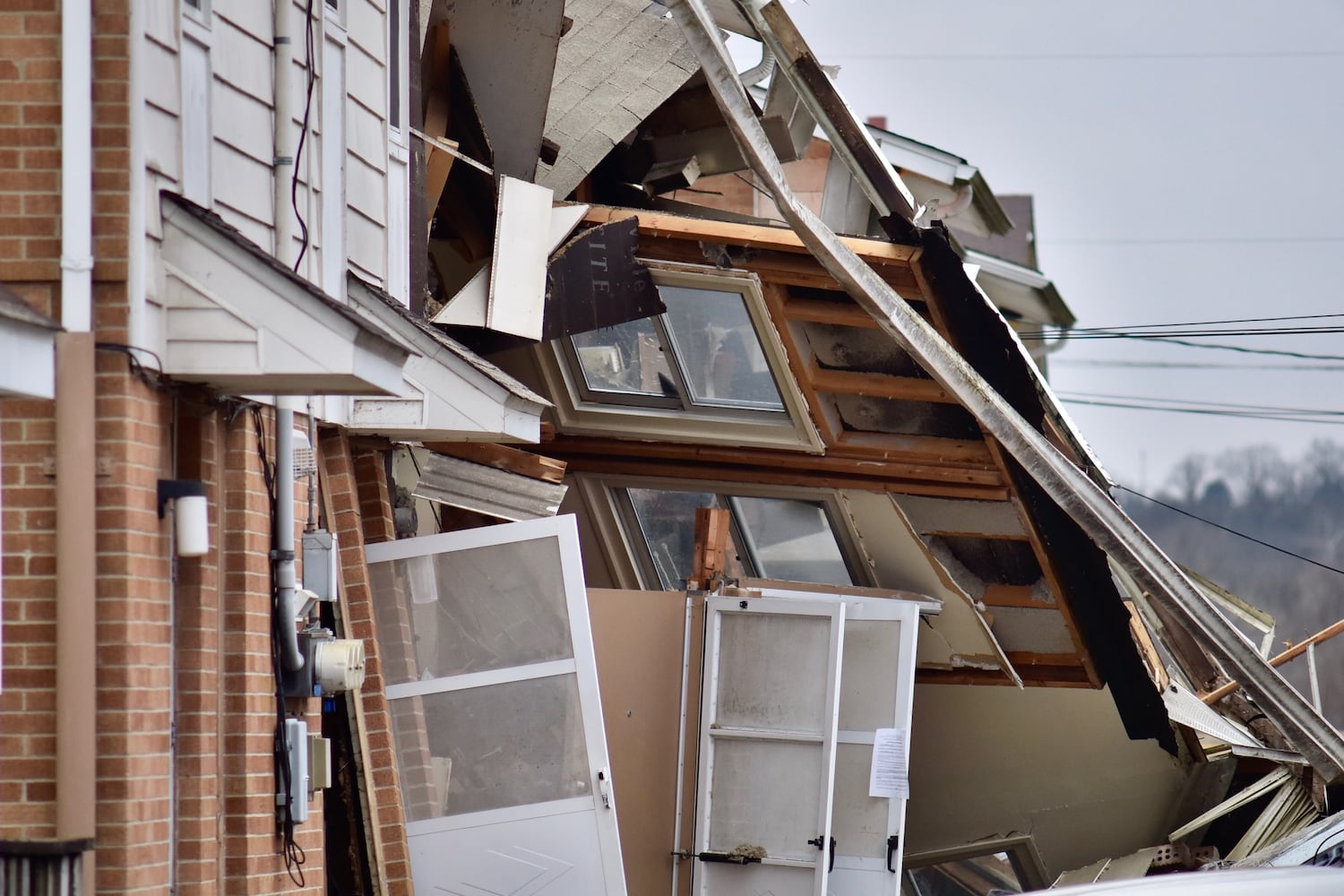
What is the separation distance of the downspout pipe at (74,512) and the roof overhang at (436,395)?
80.4 inches

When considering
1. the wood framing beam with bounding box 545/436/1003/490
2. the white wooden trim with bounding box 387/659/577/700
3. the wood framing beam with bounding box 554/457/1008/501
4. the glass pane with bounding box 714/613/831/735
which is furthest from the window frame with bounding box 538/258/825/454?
the white wooden trim with bounding box 387/659/577/700

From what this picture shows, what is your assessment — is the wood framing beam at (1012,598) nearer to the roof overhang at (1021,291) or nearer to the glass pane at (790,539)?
the glass pane at (790,539)

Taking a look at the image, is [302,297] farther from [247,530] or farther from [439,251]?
[439,251]

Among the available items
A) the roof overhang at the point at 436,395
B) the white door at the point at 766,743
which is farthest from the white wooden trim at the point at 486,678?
the white door at the point at 766,743

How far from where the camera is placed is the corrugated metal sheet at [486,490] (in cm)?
759

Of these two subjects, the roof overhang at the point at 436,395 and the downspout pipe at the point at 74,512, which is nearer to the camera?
the downspout pipe at the point at 74,512

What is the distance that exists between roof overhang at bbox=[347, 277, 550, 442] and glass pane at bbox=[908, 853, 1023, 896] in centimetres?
772

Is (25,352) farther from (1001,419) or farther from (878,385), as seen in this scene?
(878,385)

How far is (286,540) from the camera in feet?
A: 17.5

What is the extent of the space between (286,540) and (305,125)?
5.03ft

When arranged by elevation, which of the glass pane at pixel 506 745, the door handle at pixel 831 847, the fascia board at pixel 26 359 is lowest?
the door handle at pixel 831 847

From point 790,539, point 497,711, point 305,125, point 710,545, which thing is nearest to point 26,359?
point 305,125

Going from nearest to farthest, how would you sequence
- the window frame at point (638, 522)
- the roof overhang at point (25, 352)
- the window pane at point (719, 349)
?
the roof overhang at point (25, 352), the window pane at point (719, 349), the window frame at point (638, 522)

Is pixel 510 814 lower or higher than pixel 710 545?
lower
